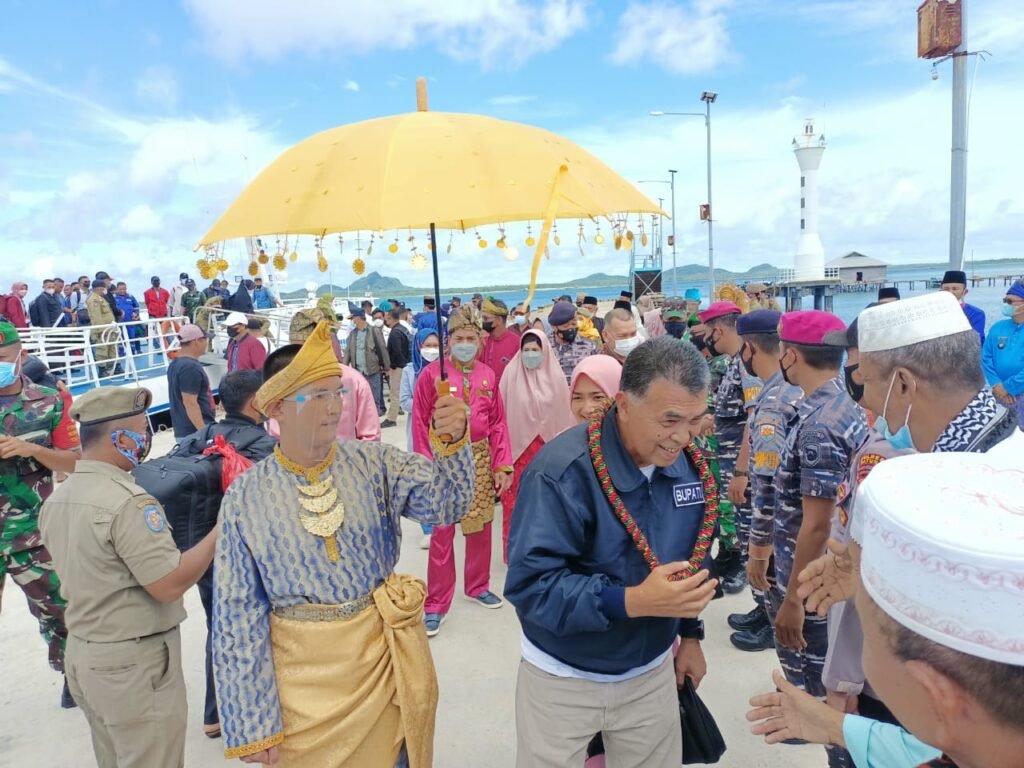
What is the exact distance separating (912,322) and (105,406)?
2730 mm

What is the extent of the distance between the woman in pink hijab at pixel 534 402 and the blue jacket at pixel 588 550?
9.40ft

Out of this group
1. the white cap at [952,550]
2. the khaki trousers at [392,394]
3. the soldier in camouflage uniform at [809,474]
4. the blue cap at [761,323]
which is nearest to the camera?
the white cap at [952,550]

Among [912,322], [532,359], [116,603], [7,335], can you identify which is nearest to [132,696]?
[116,603]

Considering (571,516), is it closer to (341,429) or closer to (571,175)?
(571,175)

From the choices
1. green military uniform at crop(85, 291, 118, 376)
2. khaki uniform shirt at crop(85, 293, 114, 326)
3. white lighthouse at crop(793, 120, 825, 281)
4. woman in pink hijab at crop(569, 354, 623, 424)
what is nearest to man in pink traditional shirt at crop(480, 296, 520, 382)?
woman in pink hijab at crop(569, 354, 623, 424)

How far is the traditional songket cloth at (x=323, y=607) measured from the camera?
200 centimetres

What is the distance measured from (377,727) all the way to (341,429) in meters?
2.43

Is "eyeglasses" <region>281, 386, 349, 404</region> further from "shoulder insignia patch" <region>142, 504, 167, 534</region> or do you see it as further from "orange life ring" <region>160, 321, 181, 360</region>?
"orange life ring" <region>160, 321, 181, 360</region>

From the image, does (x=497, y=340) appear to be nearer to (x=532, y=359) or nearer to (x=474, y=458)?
(x=532, y=359)

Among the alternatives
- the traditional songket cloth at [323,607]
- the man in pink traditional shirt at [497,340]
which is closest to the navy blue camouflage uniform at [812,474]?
the traditional songket cloth at [323,607]

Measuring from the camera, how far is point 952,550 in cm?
80

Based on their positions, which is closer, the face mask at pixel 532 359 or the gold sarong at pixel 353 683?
the gold sarong at pixel 353 683

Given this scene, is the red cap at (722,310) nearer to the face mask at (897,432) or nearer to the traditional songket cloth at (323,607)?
the face mask at (897,432)

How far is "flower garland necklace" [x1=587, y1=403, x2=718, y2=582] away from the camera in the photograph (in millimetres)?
1958
